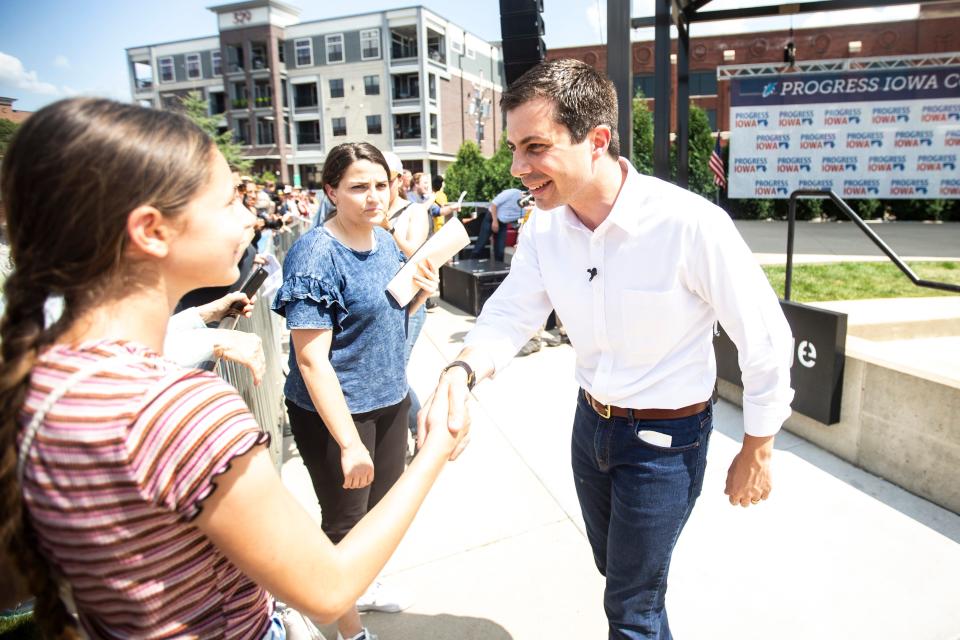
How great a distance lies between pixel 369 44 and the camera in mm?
49844

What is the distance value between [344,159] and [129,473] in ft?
6.00

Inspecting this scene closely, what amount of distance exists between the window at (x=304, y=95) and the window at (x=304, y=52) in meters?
1.81

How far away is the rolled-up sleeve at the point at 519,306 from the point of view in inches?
85.4

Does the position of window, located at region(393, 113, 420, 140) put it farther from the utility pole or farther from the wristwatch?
the wristwatch

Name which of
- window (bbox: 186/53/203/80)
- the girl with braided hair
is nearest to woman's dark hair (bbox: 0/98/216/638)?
the girl with braided hair

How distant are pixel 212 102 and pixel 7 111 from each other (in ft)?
203

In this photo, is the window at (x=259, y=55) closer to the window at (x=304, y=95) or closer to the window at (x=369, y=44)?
the window at (x=304, y=95)

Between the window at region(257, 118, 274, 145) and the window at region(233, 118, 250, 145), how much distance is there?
1.25 meters

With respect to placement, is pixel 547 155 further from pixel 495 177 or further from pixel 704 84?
pixel 704 84

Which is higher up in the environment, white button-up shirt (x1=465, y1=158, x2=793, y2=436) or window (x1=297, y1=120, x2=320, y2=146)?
window (x1=297, y1=120, x2=320, y2=146)

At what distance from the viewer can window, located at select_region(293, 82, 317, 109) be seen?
5231 centimetres

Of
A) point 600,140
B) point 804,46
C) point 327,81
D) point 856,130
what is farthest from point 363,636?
point 327,81

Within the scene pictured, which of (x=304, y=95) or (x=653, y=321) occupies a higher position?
(x=304, y=95)

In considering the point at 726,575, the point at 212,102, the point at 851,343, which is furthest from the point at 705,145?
the point at 212,102
